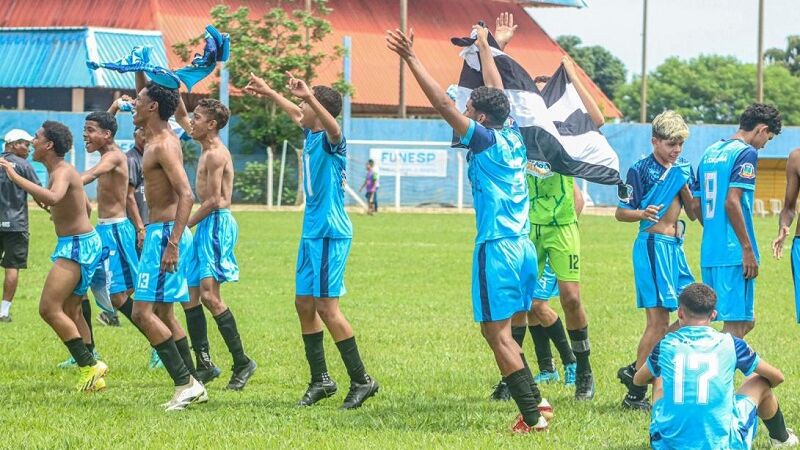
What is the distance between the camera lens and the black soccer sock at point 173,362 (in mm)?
9141

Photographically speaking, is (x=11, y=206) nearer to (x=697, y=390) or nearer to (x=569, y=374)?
(x=569, y=374)

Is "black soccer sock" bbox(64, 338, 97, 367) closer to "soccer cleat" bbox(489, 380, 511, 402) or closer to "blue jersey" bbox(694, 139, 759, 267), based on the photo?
"soccer cleat" bbox(489, 380, 511, 402)

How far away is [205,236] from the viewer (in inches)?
419

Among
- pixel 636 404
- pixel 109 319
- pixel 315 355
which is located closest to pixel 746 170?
pixel 636 404

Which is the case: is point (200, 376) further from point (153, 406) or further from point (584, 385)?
point (584, 385)

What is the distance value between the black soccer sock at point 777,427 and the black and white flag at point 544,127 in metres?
2.32

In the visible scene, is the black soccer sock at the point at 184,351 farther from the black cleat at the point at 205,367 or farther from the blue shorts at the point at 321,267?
the blue shorts at the point at 321,267

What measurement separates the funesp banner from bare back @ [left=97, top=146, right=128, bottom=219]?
34631mm

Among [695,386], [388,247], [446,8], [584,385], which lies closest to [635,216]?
[584,385]

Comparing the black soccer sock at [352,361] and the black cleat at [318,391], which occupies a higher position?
the black soccer sock at [352,361]

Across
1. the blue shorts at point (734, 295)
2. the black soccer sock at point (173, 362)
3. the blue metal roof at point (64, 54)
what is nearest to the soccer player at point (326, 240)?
the black soccer sock at point (173, 362)

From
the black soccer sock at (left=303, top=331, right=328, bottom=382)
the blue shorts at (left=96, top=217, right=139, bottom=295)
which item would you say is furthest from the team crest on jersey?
the blue shorts at (left=96, top=217, right=139, bottom=295)

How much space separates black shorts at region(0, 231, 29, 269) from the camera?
15234 mm

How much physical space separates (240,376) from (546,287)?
2.63 m
